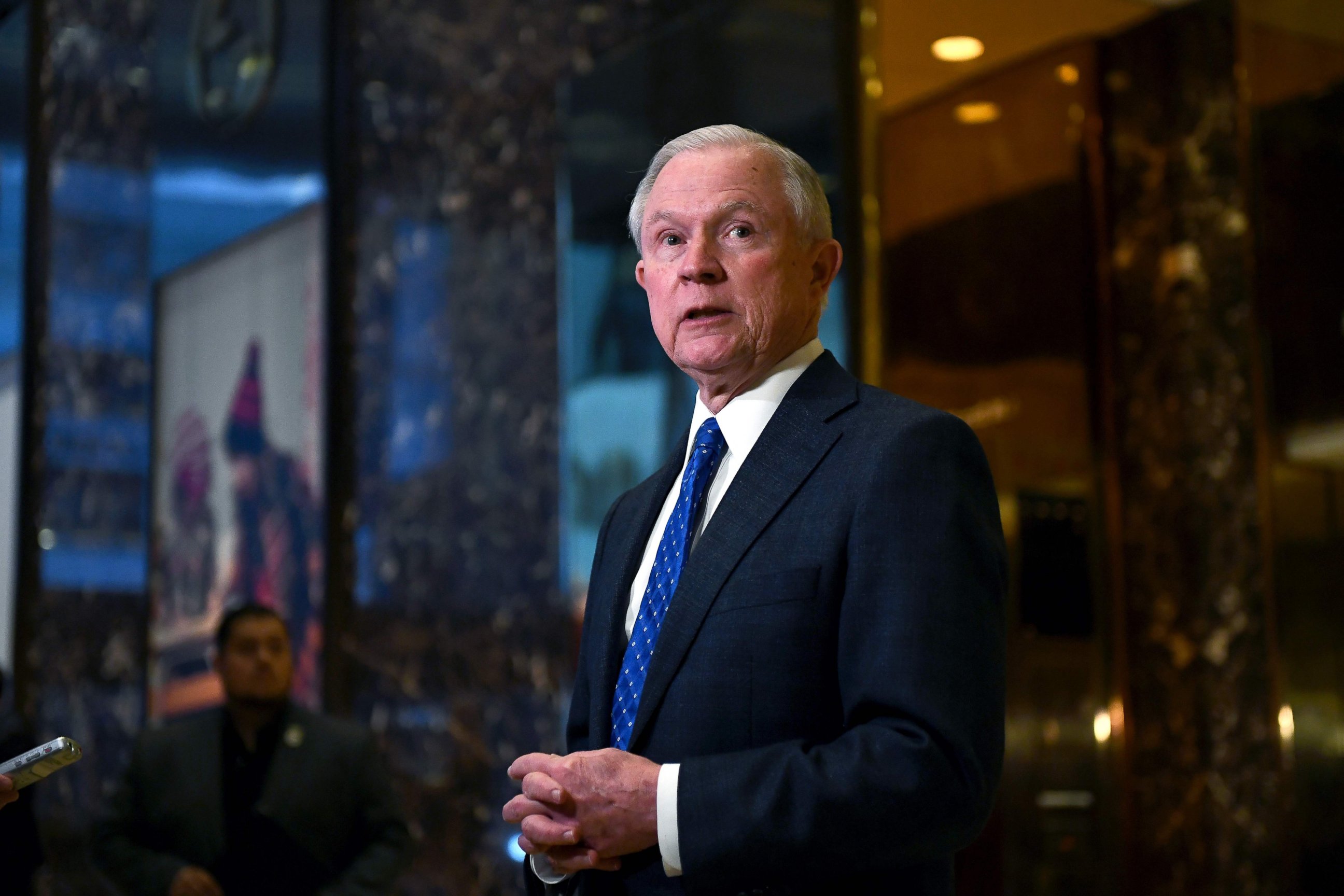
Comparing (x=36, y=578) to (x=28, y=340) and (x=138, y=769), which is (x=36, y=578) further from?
(x=138, y=769)

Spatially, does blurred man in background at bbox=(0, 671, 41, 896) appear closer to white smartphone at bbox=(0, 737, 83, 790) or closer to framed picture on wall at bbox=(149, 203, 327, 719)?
framed picture on wall at bbox=(149, 203, 327, 719)

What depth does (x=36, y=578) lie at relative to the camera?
5535 millimetres

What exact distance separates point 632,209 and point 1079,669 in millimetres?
3960

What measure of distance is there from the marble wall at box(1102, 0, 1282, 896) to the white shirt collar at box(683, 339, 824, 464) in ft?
11.2

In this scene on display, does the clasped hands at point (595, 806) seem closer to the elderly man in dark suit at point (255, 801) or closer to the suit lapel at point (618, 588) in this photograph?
the suit lapel at point (618, 588)

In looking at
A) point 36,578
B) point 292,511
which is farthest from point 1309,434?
point 36,578

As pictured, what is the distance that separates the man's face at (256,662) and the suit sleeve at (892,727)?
116 inches

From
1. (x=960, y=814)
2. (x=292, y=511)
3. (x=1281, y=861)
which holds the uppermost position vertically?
(x=292, y=511)

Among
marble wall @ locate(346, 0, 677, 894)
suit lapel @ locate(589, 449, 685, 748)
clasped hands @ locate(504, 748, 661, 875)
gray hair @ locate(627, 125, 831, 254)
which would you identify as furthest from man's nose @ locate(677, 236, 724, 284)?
marble wall @ locate(346, 0, 677, 894)

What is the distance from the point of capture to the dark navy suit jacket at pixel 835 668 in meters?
1.45

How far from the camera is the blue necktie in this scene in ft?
5.56

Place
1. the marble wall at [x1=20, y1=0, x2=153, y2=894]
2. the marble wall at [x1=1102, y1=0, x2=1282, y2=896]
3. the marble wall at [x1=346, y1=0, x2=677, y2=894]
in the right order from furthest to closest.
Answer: the marble wall at [x1=20, y1=0, x2=153, y2=894], the marble wall at [x1=1102, y1=0, x2=1282, y2=896], the marble wall at [x1=346, y1=0, x2=677, y2=894]

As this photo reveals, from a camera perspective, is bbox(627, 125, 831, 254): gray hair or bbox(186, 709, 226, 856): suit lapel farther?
bbox(186, 709, 226, 856): suit lapel

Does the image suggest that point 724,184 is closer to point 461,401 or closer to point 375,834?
point 375,834
